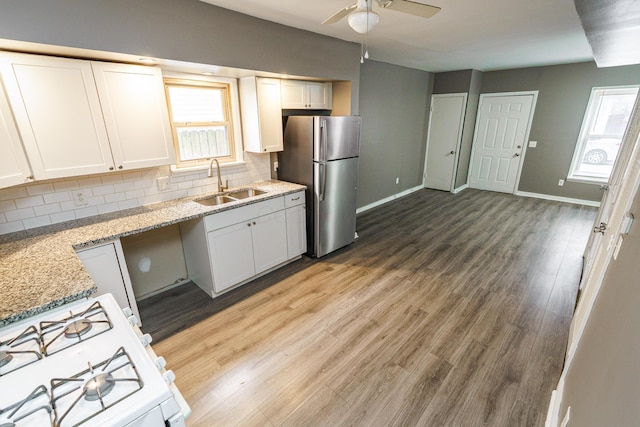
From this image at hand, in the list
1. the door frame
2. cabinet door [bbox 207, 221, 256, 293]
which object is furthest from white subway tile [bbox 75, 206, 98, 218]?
the door frame

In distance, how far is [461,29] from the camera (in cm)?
282

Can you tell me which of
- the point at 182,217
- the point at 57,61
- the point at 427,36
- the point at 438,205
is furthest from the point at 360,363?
the point at 438,205

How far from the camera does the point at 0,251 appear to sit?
1713mm

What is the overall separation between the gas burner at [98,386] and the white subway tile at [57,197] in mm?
1839

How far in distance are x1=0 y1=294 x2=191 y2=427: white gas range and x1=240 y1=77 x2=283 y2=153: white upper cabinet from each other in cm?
219

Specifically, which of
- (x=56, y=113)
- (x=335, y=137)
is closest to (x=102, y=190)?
(x=56, y=113)

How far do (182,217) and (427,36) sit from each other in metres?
3.08

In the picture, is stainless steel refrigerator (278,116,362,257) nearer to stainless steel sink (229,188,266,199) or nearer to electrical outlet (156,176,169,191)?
stainless steel sink (229,188,266,199)

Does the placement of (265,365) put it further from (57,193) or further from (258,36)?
(258,36)

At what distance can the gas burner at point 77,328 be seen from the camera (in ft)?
3.54

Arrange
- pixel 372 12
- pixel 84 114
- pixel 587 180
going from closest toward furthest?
pixel 372 12, pixel 84 114, pixel 587 180

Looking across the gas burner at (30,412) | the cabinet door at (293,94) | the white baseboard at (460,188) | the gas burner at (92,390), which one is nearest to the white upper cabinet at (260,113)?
the cabinet door at (293,94)

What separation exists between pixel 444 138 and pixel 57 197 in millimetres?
6254

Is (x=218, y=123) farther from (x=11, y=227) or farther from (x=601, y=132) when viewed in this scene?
(x=601, y=132)
